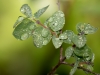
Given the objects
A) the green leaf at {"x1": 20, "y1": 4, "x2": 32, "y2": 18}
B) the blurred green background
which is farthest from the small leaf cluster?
the blurred green background

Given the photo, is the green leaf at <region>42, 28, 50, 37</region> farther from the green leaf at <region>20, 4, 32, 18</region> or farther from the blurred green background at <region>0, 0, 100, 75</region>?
the blurred green background at <region>0, 0, 100, 75</region>

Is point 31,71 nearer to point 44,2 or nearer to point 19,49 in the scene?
point 19,49

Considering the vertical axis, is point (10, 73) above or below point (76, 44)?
below

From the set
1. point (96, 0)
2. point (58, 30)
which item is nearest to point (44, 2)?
point (96, 0)

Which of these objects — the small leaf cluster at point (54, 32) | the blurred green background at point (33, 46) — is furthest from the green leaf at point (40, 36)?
the blurred green background at point (33, 46)

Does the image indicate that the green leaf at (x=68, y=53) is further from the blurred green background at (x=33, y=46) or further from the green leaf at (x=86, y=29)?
the blurred green background at (x=33, y=46)

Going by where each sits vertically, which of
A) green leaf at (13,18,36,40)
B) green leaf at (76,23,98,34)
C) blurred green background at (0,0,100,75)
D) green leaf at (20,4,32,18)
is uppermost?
green leaf at (20,4,32,18)

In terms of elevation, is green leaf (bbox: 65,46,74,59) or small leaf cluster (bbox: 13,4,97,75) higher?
small leaf cluster (bbox: 13,4,97,75)
